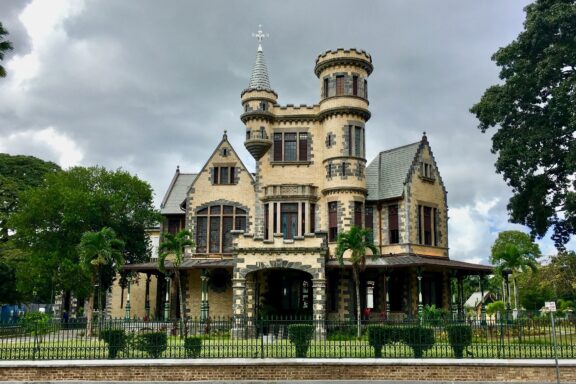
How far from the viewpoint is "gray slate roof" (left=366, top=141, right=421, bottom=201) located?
3591cm

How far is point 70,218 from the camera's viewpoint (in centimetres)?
3591

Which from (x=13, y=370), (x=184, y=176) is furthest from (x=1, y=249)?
(x=13, y=370)

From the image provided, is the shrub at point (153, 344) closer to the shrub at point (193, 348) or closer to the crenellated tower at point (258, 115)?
the shrub at point (193, 348)

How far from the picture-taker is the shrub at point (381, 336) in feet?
59.3

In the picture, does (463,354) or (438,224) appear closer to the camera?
(463,354)

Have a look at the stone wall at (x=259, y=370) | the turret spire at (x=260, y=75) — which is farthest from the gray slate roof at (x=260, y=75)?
the stone wall at (x=259, y=370)

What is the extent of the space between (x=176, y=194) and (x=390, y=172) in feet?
52.8

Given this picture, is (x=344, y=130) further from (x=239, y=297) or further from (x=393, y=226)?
(x=239, y=297)

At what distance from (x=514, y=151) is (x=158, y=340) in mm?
22160

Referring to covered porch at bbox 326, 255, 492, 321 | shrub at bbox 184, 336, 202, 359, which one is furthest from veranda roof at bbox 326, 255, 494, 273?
shrub at bbox 184, 336, 202, 359

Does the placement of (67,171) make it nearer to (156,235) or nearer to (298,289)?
(156,235)

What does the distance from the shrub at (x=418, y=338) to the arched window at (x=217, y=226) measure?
63.4 ft

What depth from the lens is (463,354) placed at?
18.6 metres

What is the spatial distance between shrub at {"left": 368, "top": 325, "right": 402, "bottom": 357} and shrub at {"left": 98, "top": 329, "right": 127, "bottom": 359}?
8247 mm
